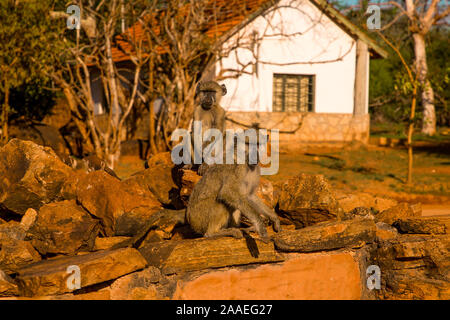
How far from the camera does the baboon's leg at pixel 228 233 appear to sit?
457 centimetres

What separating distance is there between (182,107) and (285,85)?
4380 millimetres

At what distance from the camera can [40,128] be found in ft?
50.4

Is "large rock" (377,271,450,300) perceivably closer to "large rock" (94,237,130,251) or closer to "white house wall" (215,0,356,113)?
"large rock" (94,237,130,251)

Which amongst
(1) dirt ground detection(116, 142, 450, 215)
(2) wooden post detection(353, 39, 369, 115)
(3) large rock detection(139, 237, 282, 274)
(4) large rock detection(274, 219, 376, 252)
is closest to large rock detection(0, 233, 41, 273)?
(3) large rock detection(139, 237, 282, 274)

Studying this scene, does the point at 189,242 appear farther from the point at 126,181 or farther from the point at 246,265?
the point at 126,181

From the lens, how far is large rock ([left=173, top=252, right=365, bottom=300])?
4.40 meters

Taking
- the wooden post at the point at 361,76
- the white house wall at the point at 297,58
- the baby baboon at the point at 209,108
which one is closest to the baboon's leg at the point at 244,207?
the baby baboon at the point at 209,108

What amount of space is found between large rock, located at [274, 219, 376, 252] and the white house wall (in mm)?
11507

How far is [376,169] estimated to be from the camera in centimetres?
1411

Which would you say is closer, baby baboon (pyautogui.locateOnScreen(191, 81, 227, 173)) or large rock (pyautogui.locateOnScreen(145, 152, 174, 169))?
baby baboon (pyautogui.locateOnScreen(191, 81, 227, 173))

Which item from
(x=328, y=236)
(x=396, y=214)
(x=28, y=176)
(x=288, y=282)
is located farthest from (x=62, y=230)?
(x=396, y=214)

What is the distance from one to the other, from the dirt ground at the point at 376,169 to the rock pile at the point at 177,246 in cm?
331

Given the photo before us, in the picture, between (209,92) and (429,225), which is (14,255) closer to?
(209,92)

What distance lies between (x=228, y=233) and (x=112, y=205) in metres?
1.33
